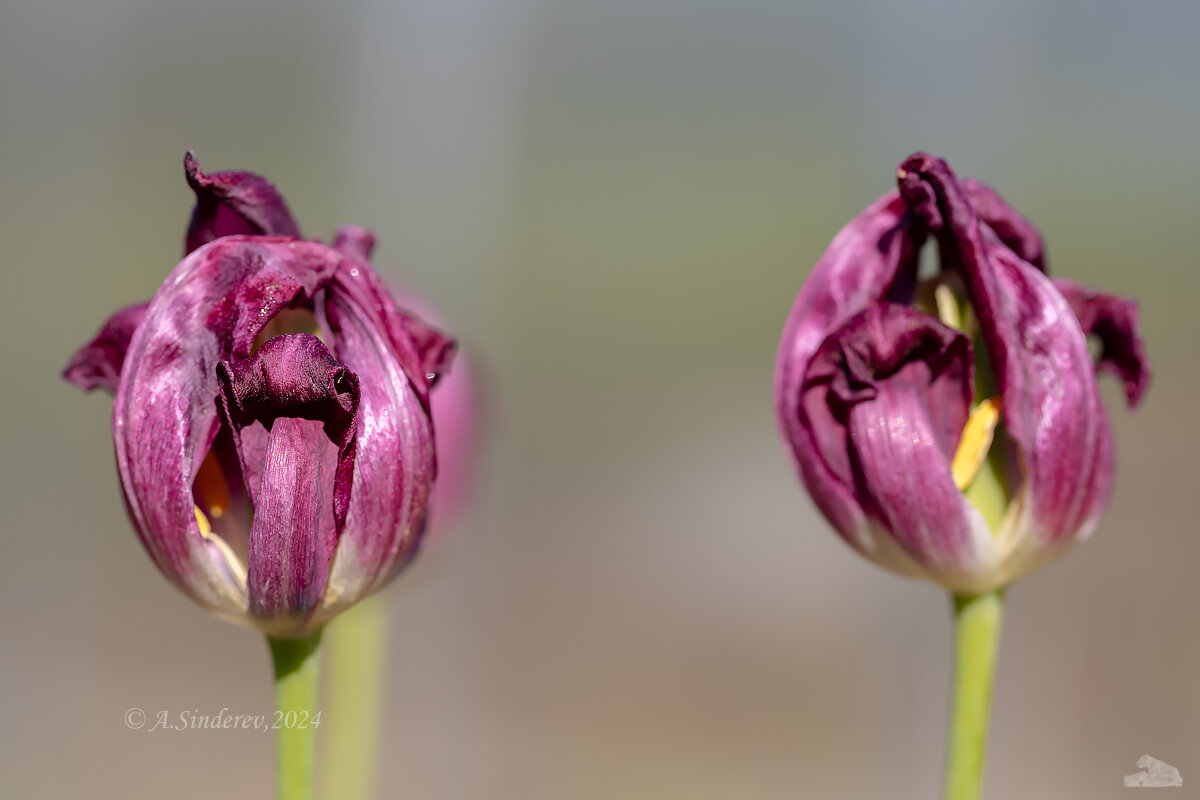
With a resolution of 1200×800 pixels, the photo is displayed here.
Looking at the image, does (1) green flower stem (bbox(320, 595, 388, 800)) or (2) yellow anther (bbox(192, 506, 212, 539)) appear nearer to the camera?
(2) yellow anther (bbox(192, 506, 212, 539))

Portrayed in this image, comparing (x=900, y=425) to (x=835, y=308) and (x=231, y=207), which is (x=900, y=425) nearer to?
(x=835, y=308)

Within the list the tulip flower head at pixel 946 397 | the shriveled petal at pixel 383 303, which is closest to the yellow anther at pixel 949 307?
the tulip flower head at pixel 946 397

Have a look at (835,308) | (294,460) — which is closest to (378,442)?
(294,460)

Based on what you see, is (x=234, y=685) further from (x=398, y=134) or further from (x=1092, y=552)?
(x=1092, y=552)

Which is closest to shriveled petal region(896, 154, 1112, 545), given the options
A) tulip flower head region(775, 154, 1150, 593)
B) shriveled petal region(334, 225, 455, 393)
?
tulip flower head region(775, 154, 1150, 593)

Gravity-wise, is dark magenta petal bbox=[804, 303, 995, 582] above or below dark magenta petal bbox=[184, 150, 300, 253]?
below

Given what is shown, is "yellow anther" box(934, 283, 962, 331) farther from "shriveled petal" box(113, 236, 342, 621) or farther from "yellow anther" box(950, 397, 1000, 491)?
"shriveled petal" box(113, 236, 342, 621)

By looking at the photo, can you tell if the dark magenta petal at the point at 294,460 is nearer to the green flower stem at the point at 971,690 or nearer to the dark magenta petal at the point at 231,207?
the dark magenta petal at the point at 231,207

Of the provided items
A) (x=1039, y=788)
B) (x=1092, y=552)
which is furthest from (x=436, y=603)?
(x=1092, y=552)
